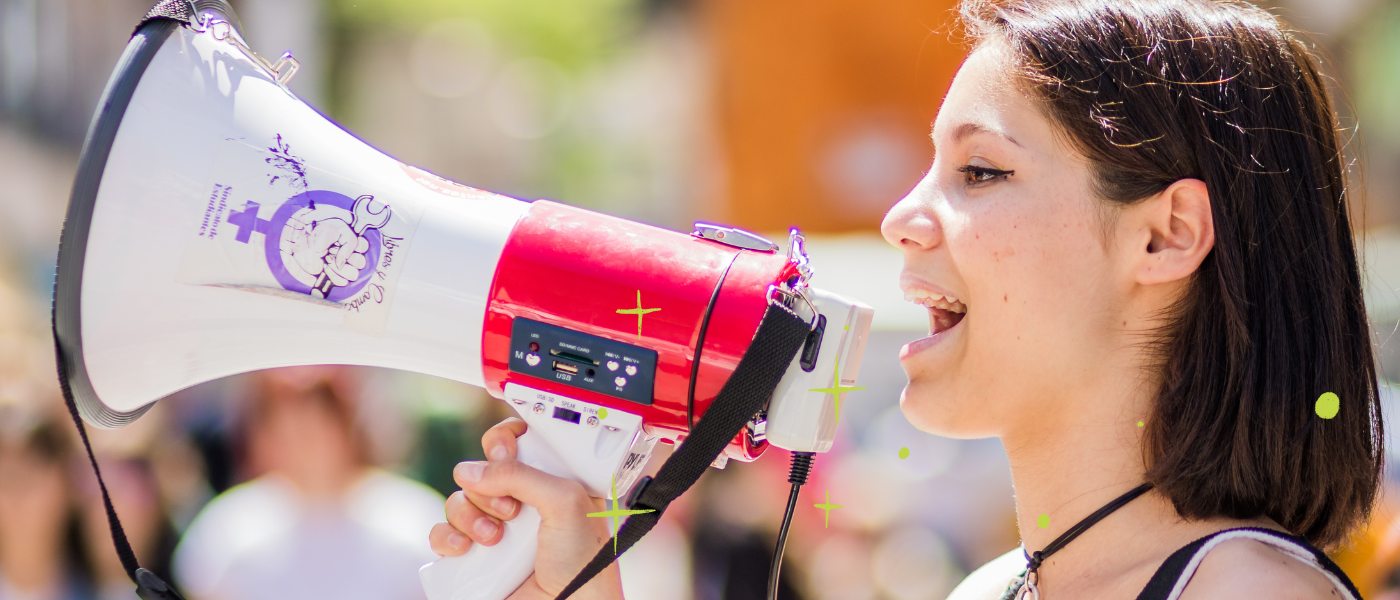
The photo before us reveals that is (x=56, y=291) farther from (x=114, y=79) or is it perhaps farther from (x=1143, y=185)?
(x=1143, y=185)

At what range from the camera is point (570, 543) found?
169 centimetres

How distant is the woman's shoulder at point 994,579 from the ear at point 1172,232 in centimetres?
57

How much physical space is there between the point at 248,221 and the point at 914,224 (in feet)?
3.33

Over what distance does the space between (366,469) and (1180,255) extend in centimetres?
307

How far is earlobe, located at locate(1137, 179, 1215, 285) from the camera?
1524mm

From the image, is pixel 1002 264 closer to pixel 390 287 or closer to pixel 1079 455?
pixel 1079 455

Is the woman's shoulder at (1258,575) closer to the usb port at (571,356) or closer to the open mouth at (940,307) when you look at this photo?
the open mouth at (940,307)

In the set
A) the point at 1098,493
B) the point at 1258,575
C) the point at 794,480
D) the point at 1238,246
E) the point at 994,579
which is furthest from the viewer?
the point at 994,579

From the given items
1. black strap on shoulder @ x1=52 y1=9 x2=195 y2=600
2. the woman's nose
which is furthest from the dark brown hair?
black strap on shoulder @ x1=52 y1=9 x2=195 y2=600

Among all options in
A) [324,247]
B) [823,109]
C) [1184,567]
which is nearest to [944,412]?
[1184,567]

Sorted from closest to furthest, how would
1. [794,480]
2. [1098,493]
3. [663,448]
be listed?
[1098,493] < [794,480] < [663,448]

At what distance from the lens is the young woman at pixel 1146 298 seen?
4.97 feet

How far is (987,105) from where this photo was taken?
5.38 feet

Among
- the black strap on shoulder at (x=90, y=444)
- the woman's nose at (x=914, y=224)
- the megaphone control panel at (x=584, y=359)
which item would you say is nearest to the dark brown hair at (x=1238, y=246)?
the woman's nose at (x=914, y=224)
